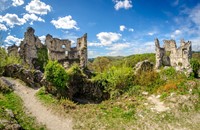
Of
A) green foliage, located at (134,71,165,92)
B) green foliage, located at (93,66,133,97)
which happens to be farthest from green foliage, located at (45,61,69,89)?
green foliage, located at (134,71,165,92)

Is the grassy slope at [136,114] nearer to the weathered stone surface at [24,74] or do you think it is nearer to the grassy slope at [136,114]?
the grassy slope at [136,114]

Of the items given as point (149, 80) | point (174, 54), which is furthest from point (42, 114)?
point (174, 54)

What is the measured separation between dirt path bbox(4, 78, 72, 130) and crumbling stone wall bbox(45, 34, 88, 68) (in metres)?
21.2

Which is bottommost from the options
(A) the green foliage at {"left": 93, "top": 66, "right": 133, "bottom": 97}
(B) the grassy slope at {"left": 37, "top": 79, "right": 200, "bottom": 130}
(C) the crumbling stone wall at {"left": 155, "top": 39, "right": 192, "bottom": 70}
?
(B) the grassy slope at {"left": 37, "top": 79, "right": 200, "bottom": 130}

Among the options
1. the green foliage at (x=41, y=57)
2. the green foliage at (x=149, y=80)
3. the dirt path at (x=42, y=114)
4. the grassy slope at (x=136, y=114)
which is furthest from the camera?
the green foliage at (x=41, y=57)

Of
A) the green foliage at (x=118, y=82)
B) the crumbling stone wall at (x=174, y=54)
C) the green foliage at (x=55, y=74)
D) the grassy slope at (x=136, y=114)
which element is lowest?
the grassy slope at (x=136, y=114)

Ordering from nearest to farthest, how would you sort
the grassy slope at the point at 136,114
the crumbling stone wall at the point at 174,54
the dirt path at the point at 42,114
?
the dirt path at the point at 42,114 → the grassy slope at the point at 136,114 → the crumbling stone wall at the point at 174,54

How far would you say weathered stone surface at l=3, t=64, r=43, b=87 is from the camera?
87.4 ft

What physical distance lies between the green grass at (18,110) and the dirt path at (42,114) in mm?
578

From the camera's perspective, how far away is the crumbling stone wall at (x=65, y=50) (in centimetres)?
4306

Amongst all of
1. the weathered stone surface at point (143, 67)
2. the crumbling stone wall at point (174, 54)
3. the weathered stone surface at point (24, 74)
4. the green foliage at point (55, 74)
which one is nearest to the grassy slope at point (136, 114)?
the green foliage at point (55, 74)

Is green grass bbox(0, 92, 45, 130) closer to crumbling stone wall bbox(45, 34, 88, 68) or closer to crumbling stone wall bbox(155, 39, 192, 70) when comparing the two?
crumbling stone wall bbox(45, 34, 88, 68)

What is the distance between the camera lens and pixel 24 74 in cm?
2677

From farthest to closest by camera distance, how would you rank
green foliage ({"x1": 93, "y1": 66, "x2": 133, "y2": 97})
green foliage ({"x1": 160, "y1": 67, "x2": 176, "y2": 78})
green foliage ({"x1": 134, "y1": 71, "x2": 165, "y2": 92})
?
green foliage ({"x1": 160, "y1": 67, "x2": 176, "y2": 78}) < green foliage ({"x1": 93, "y1": 66, "x2": 133, "y2": 97}) < green foliage ({"x1": 134, "y1": 71, "x2": 165, "y2": 92})
